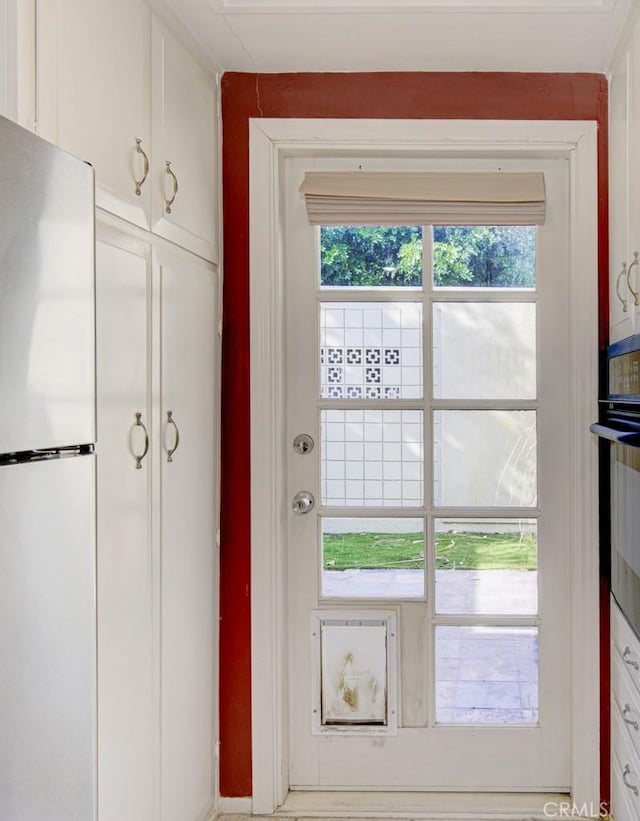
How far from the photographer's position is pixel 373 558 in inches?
85.8

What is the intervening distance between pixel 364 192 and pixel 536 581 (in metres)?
1.25

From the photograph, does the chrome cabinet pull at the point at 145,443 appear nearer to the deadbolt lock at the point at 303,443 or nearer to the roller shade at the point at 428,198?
the deadbolt lock at the point at 303,443

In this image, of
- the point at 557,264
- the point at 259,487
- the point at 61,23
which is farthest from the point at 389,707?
the point at 61,23

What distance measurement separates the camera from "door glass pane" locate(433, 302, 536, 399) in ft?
7.06

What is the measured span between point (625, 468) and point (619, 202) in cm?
72

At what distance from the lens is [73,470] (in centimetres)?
81

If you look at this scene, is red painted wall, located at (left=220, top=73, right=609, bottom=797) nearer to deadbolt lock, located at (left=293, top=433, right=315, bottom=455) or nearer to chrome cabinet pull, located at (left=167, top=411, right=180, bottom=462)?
deadbolt lock, located at (left=293, top=433, right=315, bottom=455)

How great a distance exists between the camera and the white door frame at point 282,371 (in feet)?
6.72

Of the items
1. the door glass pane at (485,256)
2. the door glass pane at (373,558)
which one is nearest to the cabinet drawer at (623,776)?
the door glass pane at (373,558)

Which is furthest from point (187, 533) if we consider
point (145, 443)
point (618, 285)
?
point (618, 285)

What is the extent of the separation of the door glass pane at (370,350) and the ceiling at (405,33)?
2.21 ft
